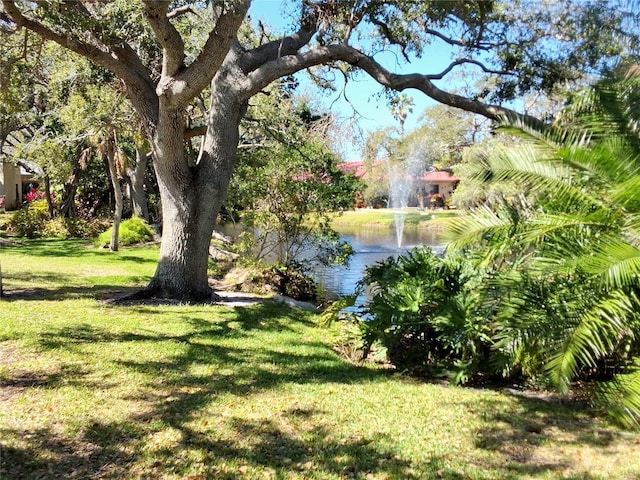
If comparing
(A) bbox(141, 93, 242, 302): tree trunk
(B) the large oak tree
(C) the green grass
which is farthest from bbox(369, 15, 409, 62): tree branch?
(C) the green grass

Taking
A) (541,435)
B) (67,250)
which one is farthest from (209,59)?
(67,250)

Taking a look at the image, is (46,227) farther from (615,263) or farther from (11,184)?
(615,263)

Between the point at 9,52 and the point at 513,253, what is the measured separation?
10.5 m

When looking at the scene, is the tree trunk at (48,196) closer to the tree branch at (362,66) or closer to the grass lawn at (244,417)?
the tree branch at (362,66)

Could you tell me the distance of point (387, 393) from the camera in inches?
240

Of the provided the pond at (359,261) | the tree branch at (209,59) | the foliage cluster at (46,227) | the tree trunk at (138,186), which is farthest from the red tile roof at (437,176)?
the tree branch at (209,59)

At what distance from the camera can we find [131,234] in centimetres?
2225

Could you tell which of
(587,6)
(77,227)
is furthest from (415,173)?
(587,6)

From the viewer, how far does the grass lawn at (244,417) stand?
13.6 ft

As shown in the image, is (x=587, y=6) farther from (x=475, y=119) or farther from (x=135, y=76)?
(x=475, y=119)

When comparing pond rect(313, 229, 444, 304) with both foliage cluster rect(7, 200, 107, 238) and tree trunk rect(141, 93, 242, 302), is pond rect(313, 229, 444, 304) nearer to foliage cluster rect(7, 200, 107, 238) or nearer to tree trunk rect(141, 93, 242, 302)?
tree trunk rect(141, 93, 242, 302)

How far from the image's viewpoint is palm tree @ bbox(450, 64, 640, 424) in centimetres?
530

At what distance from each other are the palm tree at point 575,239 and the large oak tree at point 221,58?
2372 millimetres

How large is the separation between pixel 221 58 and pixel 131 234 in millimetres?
14880
